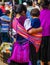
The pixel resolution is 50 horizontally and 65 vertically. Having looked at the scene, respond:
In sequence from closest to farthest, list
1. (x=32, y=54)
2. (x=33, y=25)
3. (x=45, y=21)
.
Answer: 1. (x=32, y=54)
2. (x=33, y=25)
3. (x=45, y=21)

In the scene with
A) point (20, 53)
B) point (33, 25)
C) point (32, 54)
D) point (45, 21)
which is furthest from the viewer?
point (45, 21)

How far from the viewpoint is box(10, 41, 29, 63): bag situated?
535 cm

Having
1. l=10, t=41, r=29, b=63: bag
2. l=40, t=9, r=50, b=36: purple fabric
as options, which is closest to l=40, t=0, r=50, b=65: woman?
l=40, t=9, r=50, b=36: purple fabric

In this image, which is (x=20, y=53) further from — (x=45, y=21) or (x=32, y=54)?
(x=45, y=21)

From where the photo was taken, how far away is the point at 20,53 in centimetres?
536

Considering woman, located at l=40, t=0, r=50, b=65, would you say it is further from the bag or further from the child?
the bag

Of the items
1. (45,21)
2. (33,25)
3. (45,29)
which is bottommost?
(45,29)

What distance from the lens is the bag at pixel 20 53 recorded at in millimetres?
5348

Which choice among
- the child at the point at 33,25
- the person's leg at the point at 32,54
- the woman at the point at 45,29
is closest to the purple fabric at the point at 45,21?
the woman at the point at 45,29

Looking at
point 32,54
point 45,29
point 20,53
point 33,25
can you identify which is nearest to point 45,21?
point 45,29

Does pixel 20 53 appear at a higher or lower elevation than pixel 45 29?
higher

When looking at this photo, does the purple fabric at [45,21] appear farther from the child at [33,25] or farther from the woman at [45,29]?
the child at [33,25]

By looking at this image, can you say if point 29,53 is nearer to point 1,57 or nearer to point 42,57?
point 42,57

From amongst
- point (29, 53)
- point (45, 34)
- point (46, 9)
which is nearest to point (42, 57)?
point (45, 34)
